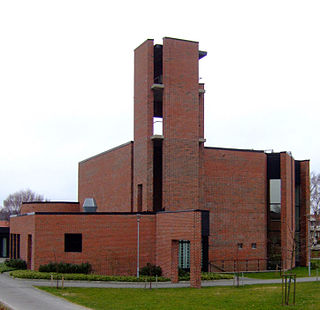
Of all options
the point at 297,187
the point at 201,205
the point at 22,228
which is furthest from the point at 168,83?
the point at 297,187

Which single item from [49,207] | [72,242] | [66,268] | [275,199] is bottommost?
[66,268]

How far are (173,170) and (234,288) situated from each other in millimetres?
11900

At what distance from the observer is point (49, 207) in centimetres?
5666

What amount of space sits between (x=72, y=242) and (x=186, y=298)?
44.2 feet

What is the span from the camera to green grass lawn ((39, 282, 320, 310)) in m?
21.9

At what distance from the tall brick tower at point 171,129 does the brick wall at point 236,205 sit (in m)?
2.47

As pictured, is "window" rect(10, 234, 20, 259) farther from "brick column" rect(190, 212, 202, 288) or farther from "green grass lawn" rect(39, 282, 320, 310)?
"brick column" rect(190, 212, 202, 288)

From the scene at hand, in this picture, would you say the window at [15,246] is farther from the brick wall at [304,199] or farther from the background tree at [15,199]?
the background tree at [15,199]

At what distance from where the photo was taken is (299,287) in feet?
99.3

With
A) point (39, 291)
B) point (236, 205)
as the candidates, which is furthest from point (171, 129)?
point (39, 291)

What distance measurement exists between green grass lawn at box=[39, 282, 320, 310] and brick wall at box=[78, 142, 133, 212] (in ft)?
48.0

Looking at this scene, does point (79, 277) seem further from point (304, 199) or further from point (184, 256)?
point (304, 199)

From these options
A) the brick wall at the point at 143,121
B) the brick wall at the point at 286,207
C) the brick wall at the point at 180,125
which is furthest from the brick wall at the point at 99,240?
the brick wall at the point at 286,207

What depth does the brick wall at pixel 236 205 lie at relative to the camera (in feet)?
140
